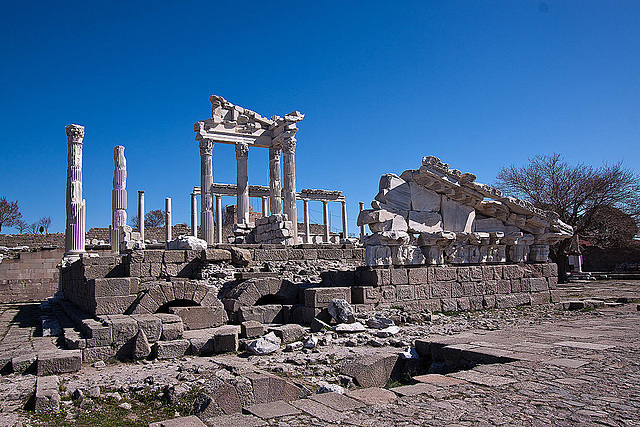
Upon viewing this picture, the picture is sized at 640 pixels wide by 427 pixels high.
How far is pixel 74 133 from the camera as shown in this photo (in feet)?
61.7

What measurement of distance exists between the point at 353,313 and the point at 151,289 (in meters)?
3.57

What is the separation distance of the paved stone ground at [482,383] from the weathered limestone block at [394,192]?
11.1ft

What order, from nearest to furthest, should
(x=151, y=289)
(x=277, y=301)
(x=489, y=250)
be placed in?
(x=151, y=289) < (x=277, y=301) < (x=489, y=250)

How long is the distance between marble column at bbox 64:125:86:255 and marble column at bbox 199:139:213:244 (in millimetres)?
5203

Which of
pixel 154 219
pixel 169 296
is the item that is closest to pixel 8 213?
→ pixel 154 219

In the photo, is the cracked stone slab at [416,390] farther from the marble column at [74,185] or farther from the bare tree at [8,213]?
the bare tree at [8,213]

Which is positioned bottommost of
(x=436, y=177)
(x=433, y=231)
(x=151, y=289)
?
(x=151, y=289)

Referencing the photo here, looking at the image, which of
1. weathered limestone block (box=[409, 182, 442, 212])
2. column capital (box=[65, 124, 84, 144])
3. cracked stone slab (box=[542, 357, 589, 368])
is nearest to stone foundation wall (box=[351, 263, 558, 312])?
weathered limestone block (box=[409, 182, 442, 212])

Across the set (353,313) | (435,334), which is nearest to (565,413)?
(435,334)

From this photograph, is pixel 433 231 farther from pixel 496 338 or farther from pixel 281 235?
pixel 281 235

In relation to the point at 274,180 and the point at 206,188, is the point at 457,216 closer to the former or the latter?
the point at 274,180

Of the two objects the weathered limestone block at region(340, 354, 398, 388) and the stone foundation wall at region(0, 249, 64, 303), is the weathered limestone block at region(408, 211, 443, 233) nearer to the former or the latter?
the weathered limestone block at region(340, 354, 398, 388)

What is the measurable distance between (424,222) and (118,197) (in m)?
14.0

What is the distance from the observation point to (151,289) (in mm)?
8492
